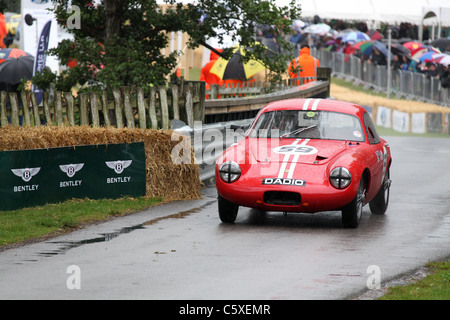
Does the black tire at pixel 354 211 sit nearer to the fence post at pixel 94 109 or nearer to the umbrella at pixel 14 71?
the fence post at pixel 94 109

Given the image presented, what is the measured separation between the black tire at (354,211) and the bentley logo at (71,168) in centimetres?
396

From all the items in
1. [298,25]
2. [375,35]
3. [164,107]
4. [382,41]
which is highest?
[298,25]

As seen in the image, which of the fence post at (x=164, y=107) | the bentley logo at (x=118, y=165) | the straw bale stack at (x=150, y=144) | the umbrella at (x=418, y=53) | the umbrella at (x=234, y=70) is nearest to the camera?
the straw bale stack at (x=150, y=144)

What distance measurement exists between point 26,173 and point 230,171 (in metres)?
2.94

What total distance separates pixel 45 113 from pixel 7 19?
36.8m

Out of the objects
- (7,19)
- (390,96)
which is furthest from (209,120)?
(7,19)

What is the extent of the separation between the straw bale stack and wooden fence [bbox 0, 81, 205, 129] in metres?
1.18

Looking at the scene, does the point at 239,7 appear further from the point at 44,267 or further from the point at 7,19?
the point at 7,19

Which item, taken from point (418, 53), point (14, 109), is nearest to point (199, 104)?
point (14, 109)

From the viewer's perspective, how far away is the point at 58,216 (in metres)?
11.1

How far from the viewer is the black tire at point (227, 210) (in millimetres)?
10820

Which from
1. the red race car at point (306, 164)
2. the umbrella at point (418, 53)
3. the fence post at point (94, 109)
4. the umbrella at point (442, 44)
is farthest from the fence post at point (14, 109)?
the umbrella at point (442, 44)

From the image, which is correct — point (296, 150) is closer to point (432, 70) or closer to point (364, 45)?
point (432, 70)

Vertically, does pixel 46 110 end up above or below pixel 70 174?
above
